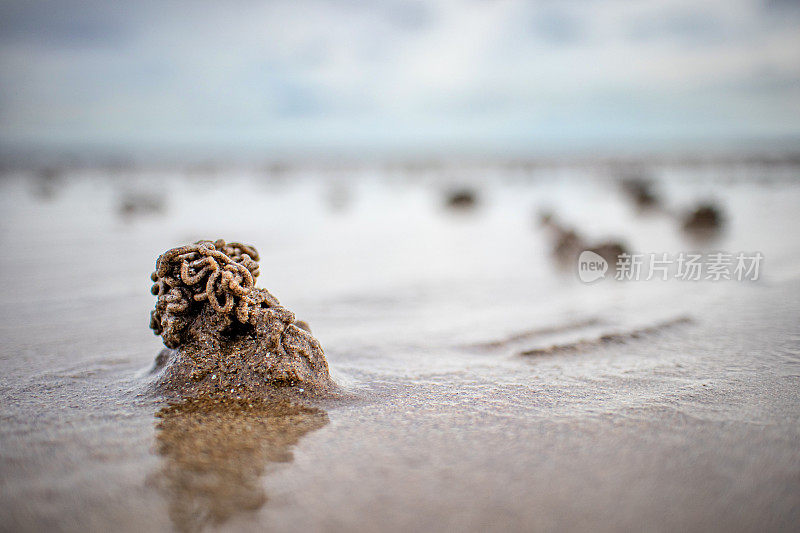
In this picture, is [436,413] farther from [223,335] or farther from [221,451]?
[223,335]

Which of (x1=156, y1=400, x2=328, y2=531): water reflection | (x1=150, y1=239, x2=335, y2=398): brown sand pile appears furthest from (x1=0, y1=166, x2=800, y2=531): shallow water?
(x1=150, y1=239, x2=335, y2=398): brown sand pile

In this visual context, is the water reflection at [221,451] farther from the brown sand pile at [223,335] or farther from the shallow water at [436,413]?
the brown sand pile at [223,335]

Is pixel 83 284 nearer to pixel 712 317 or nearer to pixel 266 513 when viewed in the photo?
pixel 266 513

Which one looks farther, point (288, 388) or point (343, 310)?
point (343, 310)

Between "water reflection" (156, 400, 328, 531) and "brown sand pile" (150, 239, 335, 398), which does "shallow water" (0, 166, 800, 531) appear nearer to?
"water reflection" (156, 400, 328, 531)

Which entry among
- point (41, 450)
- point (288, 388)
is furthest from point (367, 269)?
point (41, 450)
